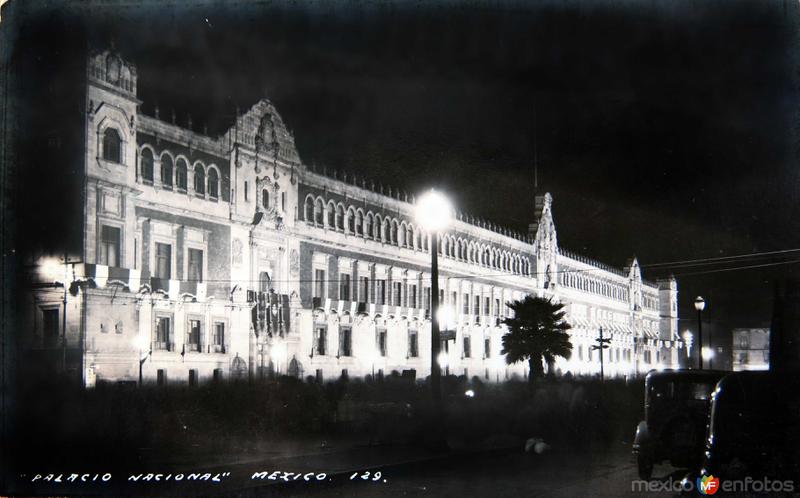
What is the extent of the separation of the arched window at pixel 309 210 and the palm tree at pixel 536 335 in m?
10.6

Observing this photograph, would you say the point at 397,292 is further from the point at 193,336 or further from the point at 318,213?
the point at 193,336

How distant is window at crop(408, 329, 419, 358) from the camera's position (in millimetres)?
45281

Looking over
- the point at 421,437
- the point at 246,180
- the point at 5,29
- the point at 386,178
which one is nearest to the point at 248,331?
the point at 246,180

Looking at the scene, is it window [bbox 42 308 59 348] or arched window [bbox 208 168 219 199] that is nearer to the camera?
window [bbox 42 308 59 348]

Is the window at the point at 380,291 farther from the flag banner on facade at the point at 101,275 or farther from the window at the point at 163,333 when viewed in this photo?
the flag banner on facade at the point at 101,275

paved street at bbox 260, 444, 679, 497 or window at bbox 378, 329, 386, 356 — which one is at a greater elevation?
window at bbox 378, 329, 386, 356

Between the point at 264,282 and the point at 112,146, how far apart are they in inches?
417

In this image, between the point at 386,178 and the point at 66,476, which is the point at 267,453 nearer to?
the point at 66,476

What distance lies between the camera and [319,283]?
39.8m

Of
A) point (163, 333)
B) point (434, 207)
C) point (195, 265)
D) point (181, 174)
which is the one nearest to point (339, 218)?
point (195, 265)

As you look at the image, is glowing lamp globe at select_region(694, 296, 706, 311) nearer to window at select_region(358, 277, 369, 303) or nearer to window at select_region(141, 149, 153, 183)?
window at select_region(358, 277, 369, 303)

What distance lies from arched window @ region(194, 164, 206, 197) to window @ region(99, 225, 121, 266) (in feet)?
18.0

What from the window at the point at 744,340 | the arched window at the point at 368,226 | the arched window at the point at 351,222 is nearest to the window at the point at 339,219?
the arched window at the point at 351,222

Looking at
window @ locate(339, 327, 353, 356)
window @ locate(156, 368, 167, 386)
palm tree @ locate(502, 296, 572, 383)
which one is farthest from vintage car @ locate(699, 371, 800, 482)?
window @ locate(339, 327, 353, 356)
